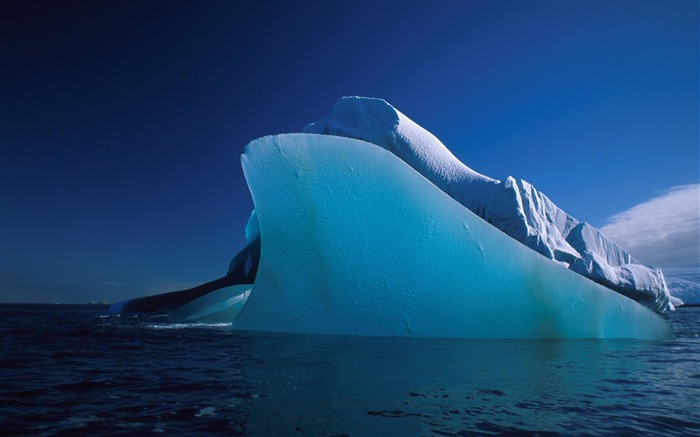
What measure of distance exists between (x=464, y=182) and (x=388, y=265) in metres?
11.7

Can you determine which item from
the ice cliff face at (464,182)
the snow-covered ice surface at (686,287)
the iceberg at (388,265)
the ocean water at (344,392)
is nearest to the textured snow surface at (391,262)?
the iceberg at (388,265)

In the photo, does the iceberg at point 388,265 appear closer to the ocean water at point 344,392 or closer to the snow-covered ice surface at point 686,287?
the ocean water at point 344,392

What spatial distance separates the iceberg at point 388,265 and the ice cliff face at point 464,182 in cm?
884

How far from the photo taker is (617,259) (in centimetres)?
2666

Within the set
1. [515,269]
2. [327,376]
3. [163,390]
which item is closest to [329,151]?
[515,269]

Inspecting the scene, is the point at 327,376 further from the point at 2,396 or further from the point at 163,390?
A: the point at 2,396

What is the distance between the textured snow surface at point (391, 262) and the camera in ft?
25.4

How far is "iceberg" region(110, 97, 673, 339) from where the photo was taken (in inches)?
304

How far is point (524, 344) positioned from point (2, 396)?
7445 millimetres

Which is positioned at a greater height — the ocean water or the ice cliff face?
the ice cliff face

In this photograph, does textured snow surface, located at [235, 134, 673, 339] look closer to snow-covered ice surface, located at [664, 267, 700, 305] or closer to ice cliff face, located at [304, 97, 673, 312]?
ice cliff face, located at [304, 97, 673, 312]

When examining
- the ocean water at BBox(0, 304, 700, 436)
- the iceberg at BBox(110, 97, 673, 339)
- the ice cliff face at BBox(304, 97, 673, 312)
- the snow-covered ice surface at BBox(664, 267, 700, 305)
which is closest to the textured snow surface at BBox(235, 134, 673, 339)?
the iceberg at BBox(110, 97, 673, 339)

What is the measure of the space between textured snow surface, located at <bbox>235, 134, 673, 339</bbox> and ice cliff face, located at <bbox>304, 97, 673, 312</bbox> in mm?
8935

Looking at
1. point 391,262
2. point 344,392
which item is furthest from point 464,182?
point 344,392
